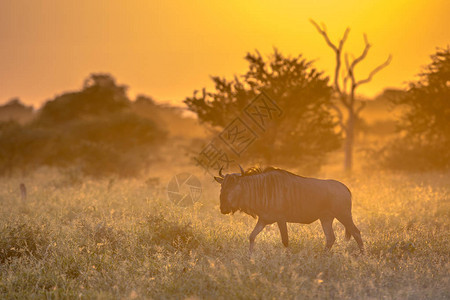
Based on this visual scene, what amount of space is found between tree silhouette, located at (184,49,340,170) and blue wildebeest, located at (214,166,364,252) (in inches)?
346

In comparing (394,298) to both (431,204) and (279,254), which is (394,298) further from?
(431,204)

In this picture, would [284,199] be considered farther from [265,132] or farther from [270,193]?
[265,132]

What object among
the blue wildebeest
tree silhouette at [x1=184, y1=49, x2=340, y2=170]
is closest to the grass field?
the blue wildebeest

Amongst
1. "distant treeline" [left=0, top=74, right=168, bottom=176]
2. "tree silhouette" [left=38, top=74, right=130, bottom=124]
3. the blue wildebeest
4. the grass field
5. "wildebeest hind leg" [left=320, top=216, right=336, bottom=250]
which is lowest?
the grass field

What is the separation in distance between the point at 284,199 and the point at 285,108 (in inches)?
357

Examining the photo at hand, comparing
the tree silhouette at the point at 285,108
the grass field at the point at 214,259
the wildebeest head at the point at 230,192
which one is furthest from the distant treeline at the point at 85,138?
the wildebeest head at the point at 230,192

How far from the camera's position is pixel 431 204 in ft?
35.9
